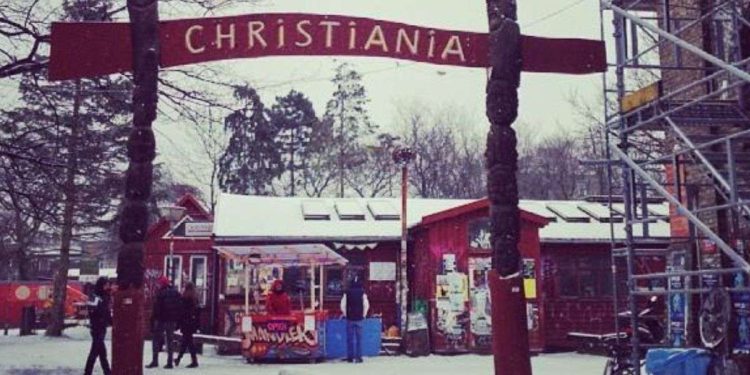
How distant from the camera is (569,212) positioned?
26.7 meters

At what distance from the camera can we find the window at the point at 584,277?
24.2 meters

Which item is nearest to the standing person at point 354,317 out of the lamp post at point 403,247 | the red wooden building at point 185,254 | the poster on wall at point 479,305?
the lamp post at point 403,247

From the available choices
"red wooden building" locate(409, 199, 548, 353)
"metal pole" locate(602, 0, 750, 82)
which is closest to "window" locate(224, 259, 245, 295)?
"red wooden building" locate(409, 199, 548, 353)

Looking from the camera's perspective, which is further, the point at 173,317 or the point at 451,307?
the point at 451,307

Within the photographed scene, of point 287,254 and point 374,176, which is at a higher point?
point 374,176

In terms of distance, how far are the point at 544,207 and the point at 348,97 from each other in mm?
24428

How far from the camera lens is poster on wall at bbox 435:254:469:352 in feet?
72.1

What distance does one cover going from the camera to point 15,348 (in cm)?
2194

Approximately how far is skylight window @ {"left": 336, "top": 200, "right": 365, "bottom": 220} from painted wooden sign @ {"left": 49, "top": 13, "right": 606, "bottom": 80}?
17.8m

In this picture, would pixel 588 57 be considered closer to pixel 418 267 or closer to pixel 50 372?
pixel 50 372

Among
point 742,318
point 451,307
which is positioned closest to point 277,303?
point 451,307

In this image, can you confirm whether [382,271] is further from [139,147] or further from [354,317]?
[139,147]

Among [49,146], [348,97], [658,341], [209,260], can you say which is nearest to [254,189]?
[348,97]

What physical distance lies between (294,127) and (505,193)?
44774 mm
